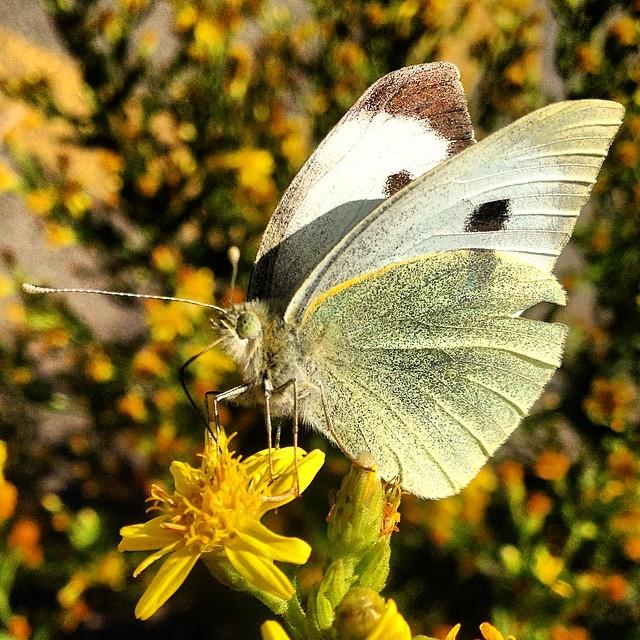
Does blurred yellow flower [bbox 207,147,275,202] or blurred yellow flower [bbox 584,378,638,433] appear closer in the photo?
blurred yellow flower [bbox 584,378,638,433]

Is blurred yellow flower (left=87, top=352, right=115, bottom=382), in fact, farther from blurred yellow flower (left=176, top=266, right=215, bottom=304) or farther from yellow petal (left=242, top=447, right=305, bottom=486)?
yellow petal (left=242, top=447, right=305, bottom=486)

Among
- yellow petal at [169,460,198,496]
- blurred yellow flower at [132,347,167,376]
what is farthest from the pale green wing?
blurred yellow flower at [132,347,167,376]

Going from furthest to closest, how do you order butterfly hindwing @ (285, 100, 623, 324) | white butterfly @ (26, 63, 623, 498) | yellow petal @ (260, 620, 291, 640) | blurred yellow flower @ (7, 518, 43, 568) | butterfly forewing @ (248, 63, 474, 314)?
blurred yellow flower @ (7, 518, 43, 568) < butterfly forewing @ (248, 63, 474, 314) < white butterfly @ (26, 63, 623, 498) < butterfly hindwing @ (285, 100, 623, 324) < yellow petal @ (260, 620, 291, 640)

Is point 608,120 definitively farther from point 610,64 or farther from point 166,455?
point 166,455

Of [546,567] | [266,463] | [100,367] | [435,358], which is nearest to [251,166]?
[100,367]

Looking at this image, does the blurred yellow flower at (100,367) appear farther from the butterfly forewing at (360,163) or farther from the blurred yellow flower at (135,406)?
the butterfly forewing at (360,163)

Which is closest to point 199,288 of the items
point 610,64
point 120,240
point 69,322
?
point 120,240

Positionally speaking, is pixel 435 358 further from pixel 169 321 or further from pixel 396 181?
pixel 169 321

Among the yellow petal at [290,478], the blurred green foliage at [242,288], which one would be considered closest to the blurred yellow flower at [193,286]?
the blurred green foliage at [242,288]
